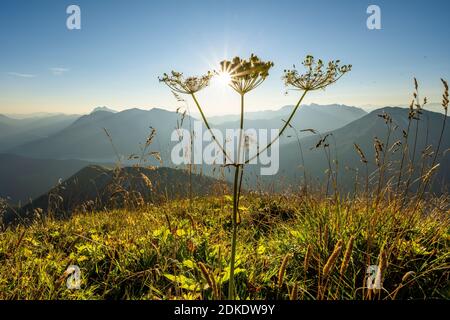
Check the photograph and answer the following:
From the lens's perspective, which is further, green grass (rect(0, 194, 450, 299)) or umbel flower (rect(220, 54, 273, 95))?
green grass (rect(0, 194, 450, 299))

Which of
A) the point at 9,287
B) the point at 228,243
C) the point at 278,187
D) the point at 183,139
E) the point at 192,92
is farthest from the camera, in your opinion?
the point at 278,187

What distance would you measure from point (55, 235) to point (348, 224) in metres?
4.45

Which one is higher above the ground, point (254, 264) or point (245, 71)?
Result: point (245, 71)

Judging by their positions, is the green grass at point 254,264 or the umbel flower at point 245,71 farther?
the green grass at point 254,264

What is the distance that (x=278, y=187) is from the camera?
299 inches

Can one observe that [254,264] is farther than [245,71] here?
Yes

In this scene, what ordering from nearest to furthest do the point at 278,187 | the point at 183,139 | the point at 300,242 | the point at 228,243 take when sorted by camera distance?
the point at 300,242
the point at 228,243
the point at 183,139
the point at 278,187

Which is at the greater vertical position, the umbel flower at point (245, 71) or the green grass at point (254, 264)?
the umbel flower at point (245, 71)

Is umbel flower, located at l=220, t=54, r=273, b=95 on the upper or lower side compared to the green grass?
upper
